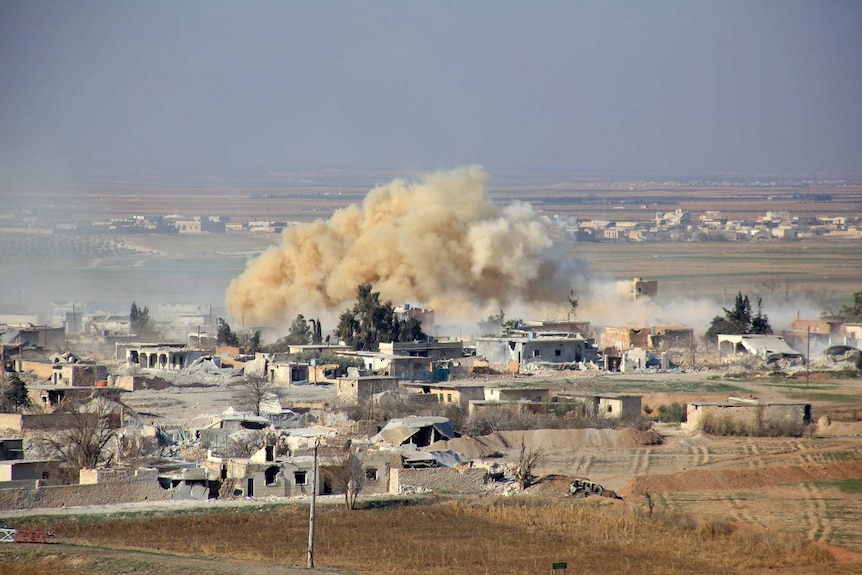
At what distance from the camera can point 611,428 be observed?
107ft

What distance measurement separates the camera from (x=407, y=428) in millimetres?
29859

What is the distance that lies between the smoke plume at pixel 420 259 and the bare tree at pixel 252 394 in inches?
556

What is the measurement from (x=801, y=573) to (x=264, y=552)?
21.6 feet

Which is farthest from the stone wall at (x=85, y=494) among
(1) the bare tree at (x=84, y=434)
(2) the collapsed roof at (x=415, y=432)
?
(2) the collapsed roof at (x=415, y=432)

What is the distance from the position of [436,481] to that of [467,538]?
3554mm

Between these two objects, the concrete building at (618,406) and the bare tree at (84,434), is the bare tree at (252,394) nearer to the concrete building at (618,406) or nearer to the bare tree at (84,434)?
the bare tree at (84,434)

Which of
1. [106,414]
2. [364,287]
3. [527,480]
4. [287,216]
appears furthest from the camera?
[287,216]

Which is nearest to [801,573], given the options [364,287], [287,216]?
[364,287]

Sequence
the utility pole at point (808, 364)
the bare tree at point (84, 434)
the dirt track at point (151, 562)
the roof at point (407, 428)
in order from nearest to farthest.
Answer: the dirt track at point (151, 562) < the bare tree at point (84, 434) < the roof at point (407, 428) < the utility pole at point (808, 364)

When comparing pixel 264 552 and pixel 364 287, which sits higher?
pixel 364 287

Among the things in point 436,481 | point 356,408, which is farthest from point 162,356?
point 436,481

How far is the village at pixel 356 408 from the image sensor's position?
25141 millimetres

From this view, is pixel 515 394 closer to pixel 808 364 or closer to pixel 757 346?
pixel 808 364

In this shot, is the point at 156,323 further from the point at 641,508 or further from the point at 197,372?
the point at 641,508
